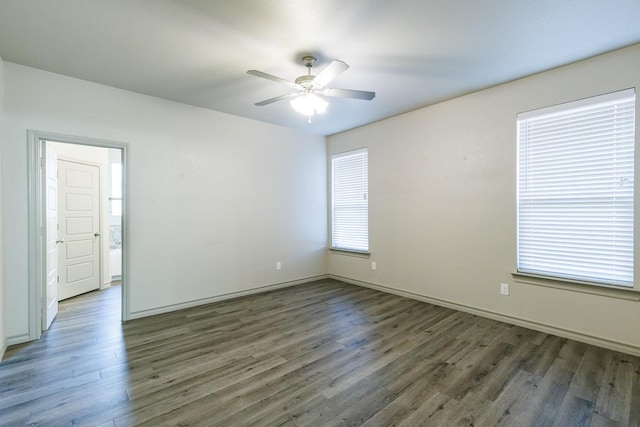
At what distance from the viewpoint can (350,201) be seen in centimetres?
528

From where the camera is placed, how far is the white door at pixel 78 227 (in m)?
4.38

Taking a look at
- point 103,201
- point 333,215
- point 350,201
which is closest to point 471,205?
point 350,201

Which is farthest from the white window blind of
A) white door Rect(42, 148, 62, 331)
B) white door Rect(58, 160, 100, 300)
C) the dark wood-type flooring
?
white door Rect(58, 160, 100, 300)

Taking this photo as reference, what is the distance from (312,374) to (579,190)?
10.1 ft

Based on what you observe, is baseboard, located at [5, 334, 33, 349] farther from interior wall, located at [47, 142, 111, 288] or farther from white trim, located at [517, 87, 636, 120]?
white trim, located at [517, 87, 636, 120]

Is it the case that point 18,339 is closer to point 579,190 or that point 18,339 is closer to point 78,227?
point 78,227

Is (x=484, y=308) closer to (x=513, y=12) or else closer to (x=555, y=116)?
(x=555, y=116)

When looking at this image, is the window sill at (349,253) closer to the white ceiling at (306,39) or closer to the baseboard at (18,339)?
the white ceiling at (306,39)

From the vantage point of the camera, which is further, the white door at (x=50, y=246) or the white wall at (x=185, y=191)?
the white door at (x=50, y=246)

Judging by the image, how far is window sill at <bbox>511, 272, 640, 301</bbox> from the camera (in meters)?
2.60

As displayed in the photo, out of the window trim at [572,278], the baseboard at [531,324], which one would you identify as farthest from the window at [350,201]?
the window trim at [572,278]

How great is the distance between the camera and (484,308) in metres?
3.53

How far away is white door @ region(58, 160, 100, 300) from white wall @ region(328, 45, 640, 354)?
4.55 m

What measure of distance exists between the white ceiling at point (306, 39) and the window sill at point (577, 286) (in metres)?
2.15
